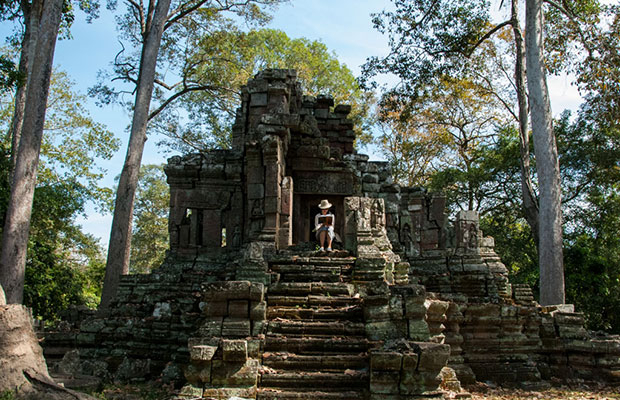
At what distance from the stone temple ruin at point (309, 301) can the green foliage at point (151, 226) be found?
17230mm

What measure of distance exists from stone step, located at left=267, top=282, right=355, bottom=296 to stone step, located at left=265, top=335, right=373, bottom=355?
1.19m

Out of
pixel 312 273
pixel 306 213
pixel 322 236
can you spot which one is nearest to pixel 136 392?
pixel 312 273

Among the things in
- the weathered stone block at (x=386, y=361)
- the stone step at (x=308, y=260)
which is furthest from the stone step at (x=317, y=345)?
the stone step at (x=308, y=260)

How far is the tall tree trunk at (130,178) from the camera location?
530 inches

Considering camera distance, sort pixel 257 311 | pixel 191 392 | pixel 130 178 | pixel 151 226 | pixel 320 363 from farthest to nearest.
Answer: pixel 151 226, pixel 130 178, pixel 257 311, pixel 320 363, pixel 191 392

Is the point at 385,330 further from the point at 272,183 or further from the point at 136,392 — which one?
the point at 272,183

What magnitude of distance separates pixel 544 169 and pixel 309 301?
8403 mm

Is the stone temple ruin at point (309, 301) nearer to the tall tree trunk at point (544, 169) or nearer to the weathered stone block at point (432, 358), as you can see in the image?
the weathered stone block at point (432, 358)

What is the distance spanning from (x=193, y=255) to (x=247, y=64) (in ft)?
39.3

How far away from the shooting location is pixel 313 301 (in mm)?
7531

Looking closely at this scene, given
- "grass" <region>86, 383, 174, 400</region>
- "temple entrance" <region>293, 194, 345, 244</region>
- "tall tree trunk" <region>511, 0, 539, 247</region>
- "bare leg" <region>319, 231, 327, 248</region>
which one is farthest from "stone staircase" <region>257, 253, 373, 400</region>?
"tall tree trunk" <region>511, 0, 539, 247</region>

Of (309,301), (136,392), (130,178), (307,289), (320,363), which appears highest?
(130,178)

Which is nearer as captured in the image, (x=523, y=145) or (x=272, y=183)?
(x=272, y=183)

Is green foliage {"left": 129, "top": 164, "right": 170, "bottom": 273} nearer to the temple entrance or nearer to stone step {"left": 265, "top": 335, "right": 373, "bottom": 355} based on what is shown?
the temple entrance
